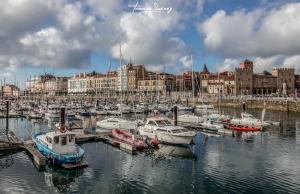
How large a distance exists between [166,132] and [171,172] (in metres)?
12.6

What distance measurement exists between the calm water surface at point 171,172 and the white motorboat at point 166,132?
110cm

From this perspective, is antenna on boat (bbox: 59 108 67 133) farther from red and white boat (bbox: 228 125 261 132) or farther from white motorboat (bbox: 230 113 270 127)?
white motorboat (bbox: 230 113 270 127)

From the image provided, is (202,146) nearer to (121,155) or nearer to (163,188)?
(121,155)

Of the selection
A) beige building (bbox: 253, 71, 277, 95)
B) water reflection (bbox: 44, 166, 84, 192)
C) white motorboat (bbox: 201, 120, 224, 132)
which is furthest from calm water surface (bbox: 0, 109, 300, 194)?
beige building (bbox: 253, 71, 277, 95)

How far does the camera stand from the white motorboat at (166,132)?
45344 millimetres

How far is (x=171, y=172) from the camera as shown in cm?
3397

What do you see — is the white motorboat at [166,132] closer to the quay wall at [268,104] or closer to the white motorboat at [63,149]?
the white motorboat at [63,149]

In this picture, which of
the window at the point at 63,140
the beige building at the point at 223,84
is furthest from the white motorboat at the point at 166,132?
the beige building at the point at 223,84

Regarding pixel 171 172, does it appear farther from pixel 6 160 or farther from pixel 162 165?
pixel 6 160

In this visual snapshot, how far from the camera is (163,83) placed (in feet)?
651

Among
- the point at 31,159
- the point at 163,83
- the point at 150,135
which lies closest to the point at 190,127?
the point at 150,135

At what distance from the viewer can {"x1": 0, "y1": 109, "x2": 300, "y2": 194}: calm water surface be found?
29500 millimetres

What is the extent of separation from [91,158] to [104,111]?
174 ft

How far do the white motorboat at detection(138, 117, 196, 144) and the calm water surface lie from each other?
110 centimetres
